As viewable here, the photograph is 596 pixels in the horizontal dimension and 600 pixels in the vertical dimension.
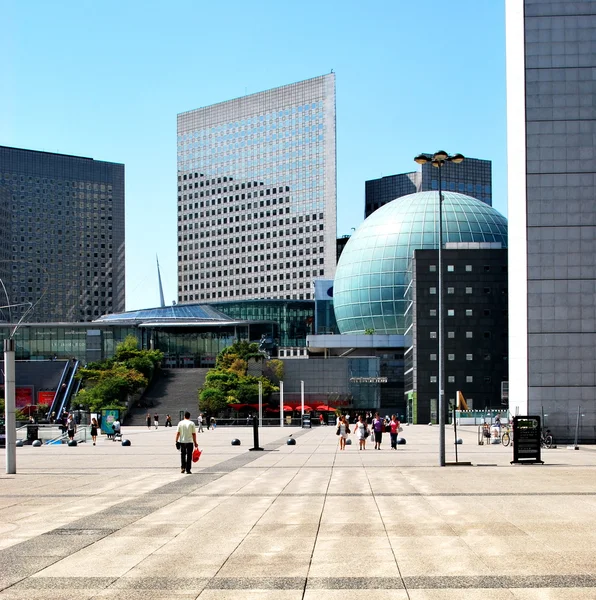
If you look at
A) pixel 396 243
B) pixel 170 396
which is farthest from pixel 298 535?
pixel 396 243

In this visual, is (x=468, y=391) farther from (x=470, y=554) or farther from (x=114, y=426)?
(x=470, y=554)

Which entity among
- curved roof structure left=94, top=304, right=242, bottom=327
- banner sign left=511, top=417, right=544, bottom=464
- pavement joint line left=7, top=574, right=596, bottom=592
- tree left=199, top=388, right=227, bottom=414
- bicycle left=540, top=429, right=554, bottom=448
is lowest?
tree left=199, top=388, right=227, bottom=414

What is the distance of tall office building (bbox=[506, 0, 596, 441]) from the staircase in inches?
2511

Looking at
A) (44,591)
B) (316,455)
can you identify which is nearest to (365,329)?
(316,455)

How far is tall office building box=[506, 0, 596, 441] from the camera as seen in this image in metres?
59.7

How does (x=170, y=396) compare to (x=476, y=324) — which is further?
(x=170, y=396)

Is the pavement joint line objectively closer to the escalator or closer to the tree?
the tree

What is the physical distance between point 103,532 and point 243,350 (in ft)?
389

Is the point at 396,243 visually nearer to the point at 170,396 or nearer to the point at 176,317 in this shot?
the point at 170,396

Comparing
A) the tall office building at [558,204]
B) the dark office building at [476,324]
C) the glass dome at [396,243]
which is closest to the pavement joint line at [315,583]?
the tall office building at [558,204]

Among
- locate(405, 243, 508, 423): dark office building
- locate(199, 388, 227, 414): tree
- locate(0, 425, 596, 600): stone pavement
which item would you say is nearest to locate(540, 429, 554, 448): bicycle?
locate(0, 425, 596, 600): stone pavement

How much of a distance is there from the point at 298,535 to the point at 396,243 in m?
123

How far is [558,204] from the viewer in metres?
60.2

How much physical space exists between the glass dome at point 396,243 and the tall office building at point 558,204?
7283 cm
